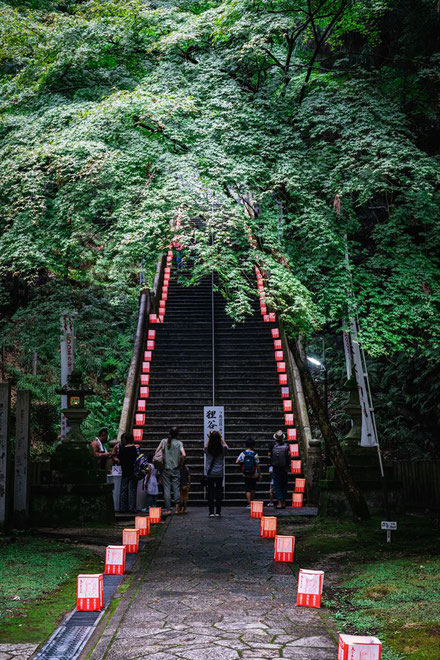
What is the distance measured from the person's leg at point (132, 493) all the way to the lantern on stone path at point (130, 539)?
494 cm

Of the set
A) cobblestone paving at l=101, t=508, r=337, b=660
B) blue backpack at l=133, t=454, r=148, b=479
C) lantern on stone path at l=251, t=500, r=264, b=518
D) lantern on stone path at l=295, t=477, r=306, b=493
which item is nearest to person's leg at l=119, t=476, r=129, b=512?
blue backpack at l=133, t=454, r=148, b=479

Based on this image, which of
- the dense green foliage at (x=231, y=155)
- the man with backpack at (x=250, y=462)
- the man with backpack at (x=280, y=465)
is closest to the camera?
the dense green foliage at (x=231, y=155)

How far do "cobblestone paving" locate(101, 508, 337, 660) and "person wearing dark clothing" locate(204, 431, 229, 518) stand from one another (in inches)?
141

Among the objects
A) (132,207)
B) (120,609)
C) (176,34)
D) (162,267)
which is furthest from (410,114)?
(162,267)

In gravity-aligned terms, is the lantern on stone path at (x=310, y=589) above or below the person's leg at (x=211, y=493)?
above

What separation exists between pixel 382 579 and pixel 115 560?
2.89 meters

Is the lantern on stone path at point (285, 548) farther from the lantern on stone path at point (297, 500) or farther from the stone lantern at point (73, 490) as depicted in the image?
the lantern on stone path at point (297, 500)

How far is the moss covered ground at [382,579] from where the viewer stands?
5.23 meters

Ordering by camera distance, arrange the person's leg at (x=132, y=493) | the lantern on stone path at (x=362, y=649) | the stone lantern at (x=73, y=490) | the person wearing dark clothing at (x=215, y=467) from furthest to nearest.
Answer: the person's leg at (x=132, y=493) < the person wearing dark clothing at (x=215, y=467) < the stone lantern at (x=73, y=490) < the lantern on stone path at (x=362, y=649)

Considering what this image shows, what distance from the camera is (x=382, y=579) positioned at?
7.11m

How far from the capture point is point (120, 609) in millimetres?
5957

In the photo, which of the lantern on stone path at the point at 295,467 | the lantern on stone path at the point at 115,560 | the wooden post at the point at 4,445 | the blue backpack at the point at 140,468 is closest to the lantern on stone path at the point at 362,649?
the lantern on stone path at the point at 115,560

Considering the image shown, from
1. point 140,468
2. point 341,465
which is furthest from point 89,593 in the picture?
point 140,468

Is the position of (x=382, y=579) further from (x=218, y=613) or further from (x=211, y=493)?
(x=211, y=493)
